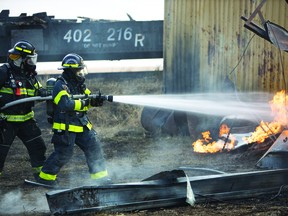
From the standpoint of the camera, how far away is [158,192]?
617 cm

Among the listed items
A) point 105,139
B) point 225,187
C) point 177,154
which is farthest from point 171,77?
point 225,187

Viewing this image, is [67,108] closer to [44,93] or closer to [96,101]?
[96,101]

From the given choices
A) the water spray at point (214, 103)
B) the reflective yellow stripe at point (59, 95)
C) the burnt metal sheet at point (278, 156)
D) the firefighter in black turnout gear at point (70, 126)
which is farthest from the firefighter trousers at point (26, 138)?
the burnt metal sheet at point (278, 156)

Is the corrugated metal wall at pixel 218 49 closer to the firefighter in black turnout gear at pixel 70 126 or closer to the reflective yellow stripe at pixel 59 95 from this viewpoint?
the firefighter in black turnout gear at pixel 70 126

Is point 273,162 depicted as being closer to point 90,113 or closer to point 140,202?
point 140,202

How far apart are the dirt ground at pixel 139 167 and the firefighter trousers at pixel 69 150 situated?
0.36 m

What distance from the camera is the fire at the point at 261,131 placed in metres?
9.26

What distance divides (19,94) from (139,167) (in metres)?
2.45

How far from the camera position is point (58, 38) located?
1795cm

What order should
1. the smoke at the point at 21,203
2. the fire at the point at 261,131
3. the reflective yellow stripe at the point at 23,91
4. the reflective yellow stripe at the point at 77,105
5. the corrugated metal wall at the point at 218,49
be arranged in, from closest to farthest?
the smoke at the point at 21,203 < the reflective yellow stripe at the point at 77,105 < the reflective yellow stripe at the point at 23,91 < the fire at the point at 261,131 < the corrugated metal wall at the point at 218,49

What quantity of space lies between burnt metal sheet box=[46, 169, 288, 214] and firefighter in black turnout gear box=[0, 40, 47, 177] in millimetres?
2310

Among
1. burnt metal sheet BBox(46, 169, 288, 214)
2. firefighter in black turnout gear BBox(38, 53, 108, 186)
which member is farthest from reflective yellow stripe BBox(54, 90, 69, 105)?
burnt metal sheet BBox(46, 169, 288, 214)

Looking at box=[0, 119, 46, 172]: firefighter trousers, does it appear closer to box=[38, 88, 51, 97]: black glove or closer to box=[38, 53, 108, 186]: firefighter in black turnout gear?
box=[38, 88, 51, 97]: black glove

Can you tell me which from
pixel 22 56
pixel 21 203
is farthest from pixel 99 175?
pixel 22 56
